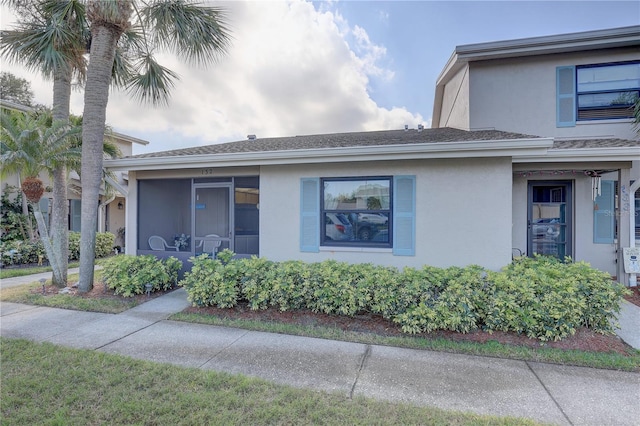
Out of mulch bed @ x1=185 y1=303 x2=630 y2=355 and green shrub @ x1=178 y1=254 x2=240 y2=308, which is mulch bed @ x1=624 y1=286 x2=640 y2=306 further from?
green shrub @ x1=178 y1=254 x2=240 y2=308

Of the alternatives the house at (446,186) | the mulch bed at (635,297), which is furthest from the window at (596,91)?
the mulch bed at (635,297)

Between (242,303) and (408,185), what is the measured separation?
12.9 feet

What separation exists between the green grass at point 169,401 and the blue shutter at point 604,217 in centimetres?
703

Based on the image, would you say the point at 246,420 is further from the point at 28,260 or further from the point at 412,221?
the point at 28,260

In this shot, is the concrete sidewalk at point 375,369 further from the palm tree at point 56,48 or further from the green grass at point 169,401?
the palm tree at point 56,48

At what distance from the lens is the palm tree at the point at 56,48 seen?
665 centimetres

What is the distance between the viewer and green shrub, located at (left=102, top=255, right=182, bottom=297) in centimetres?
646

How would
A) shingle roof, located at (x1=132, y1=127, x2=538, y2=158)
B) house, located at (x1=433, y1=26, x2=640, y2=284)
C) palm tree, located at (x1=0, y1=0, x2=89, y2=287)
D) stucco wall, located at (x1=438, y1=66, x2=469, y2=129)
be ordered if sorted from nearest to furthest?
shingle roof, located at (x1=132, y1=127, x2=538, y2=158)
palm tree, located at (x1=0, y1=0, x2=89, y2=287)
house, located at (x1=433, y1=26, x2=640, y2=284)
stucco wall, located at (x1=438, y1=66, x2=469, y2=129)

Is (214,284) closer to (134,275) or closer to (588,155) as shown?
(134,275)

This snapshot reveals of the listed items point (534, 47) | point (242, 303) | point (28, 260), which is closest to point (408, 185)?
point (242, 303)

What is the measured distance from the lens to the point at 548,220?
25.7 ft

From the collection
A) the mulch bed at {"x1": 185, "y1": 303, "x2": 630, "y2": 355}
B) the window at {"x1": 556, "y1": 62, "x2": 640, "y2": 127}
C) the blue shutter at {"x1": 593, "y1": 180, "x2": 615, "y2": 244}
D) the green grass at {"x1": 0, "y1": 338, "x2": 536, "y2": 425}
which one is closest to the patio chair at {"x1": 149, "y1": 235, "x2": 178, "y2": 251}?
the mulch bed at {"x1": 185, "y1": 303, "x2": 630, "y2": 355}

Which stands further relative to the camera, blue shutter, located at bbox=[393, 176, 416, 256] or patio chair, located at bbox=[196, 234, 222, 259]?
patio chair, located at bbox=[196, 234, 222, 259]

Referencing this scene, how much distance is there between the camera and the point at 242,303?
5.84 meters
